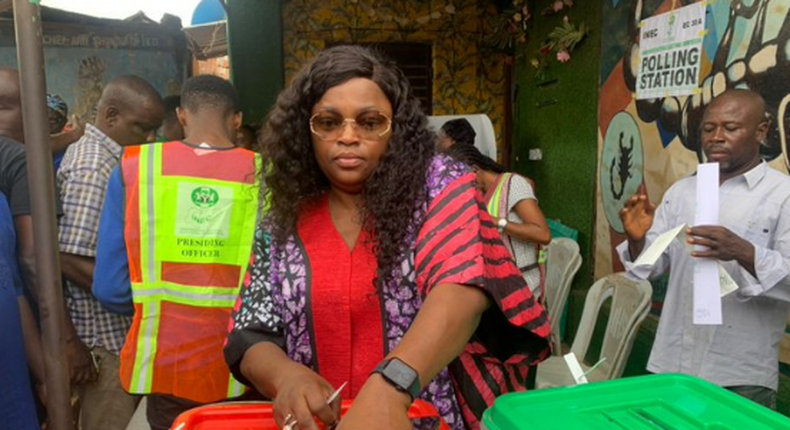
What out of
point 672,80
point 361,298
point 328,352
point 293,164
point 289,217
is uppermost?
point 672,80

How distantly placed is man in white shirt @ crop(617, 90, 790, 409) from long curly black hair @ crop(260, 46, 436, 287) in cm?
107

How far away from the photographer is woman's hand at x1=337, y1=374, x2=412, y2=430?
0.91m

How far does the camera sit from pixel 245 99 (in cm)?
614

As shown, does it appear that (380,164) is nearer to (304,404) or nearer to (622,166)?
(304,404)

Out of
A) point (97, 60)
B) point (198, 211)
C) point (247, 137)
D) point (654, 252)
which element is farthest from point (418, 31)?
point (654, 252)

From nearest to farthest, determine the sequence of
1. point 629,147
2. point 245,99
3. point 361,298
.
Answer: point 361,298 → point 629,147 → point 245,99

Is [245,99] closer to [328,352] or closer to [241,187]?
[241,187]

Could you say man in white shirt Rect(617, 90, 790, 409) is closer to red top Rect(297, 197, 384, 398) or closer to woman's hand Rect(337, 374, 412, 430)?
red top Rect(297, 197, 384, 398)

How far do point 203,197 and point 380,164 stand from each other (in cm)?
90

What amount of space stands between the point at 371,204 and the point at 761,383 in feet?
5.40

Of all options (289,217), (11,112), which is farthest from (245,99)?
(289,217)

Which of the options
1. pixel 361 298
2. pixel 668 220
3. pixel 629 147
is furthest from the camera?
pixel 629 147

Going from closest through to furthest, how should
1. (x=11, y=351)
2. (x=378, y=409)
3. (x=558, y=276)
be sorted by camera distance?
(x=378, y=409) < (x=11, y=351) < (x=558, y=276)

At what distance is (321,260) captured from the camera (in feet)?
4.14
